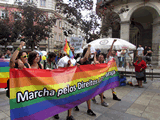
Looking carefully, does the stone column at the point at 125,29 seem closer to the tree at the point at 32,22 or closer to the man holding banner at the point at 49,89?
the tree at the point at 32,22

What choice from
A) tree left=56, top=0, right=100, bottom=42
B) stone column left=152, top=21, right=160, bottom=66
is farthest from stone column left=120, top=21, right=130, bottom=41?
tree left=56, top=0, right=100, bottom=42

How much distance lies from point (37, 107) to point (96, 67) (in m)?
2.21

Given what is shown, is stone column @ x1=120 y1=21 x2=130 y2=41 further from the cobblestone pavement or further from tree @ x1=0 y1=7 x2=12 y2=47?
tree @ x1=0 y1=7 x2=12 y2=47

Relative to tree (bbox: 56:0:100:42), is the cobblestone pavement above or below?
below

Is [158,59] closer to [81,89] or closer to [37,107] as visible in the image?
[81,89]

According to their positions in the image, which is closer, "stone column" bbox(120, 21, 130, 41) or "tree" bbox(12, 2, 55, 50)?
"stone column" bbox(120, 21, 130, 41)

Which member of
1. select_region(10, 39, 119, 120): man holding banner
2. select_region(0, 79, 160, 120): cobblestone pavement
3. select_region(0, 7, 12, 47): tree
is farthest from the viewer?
select_region(0, 7, 12, 47): tree

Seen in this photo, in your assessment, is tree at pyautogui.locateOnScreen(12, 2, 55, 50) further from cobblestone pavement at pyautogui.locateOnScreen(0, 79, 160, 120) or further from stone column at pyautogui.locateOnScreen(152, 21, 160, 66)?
stone column at pyautogui.locateOnScreen(152, 21, 160, 66)

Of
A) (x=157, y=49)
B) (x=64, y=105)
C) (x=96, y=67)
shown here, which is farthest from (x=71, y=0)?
(x=157, y=49)

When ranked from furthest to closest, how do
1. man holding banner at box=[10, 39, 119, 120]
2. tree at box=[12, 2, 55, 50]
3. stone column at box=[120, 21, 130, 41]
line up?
tree at box=[12, 2, 55, 50] < stone column at box=[120, 21, 130, 41] < man holding banner at box=[10, 39, 119, 120]

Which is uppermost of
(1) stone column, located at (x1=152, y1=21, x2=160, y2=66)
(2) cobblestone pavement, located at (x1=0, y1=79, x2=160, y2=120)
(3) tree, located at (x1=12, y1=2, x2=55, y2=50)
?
(3) tree, located at (x1=12, y1=2, x2=55, y2=50)

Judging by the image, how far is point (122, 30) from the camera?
13.7m

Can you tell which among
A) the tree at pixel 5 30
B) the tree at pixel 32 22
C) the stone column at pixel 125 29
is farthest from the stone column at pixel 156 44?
the tree at pixel 5 30

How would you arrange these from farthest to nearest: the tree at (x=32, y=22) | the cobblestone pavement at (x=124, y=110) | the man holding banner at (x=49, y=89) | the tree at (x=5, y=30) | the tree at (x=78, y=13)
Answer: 1. the tree at (x=5, y=30)
2. the tree at (x=32, y=22)
3. the tree at (x=78, y=13)
4. the cobblestone pavement at (x=124, y=110)
5. the man holding banner at (x=49, y=89)
